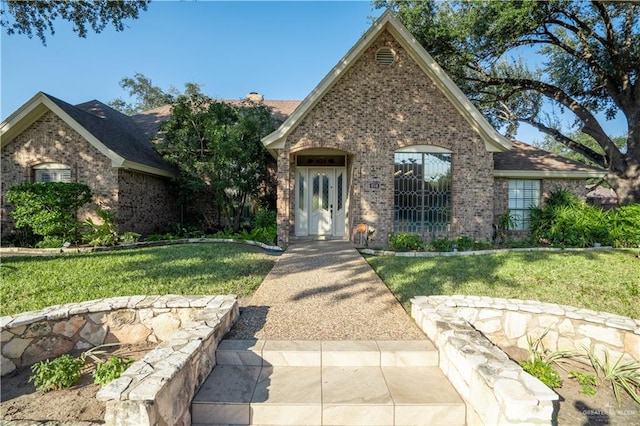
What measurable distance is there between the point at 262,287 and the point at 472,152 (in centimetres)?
841

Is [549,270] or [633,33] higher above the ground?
[633,33]

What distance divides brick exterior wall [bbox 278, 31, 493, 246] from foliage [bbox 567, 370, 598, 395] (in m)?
6.85

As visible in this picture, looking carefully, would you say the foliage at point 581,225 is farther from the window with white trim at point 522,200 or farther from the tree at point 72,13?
the tree at point 72,13

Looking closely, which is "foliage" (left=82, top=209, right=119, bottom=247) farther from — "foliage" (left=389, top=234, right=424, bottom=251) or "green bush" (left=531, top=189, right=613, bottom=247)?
"green bush" (left=531, top=189, right=613, bottom=247)

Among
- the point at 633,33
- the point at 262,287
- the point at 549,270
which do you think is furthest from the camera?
the point at 633,33

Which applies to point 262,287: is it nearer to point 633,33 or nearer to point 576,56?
point 576,56

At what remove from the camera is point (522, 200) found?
449 inches

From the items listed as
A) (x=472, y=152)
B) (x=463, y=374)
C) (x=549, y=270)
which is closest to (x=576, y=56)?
(x=472, y=152)

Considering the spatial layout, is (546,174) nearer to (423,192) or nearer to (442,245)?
(423,192)

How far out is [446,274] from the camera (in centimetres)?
650

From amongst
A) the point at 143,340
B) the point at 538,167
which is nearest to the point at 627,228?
the point at 538,167

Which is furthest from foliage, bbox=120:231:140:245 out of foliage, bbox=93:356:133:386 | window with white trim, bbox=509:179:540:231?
window with white trim, bbox=509:179:540:231

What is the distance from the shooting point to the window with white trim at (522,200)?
37.2 ft

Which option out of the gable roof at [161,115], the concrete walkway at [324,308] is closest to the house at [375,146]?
the concrete walkway at [324,308]
